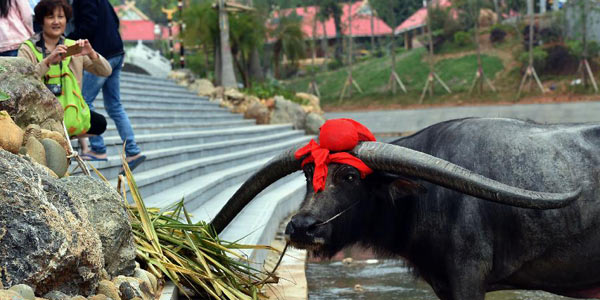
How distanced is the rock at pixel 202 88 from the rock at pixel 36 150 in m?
16.6

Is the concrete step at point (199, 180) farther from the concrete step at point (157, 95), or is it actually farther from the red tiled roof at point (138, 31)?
the red tiled roof at point (138, 31)

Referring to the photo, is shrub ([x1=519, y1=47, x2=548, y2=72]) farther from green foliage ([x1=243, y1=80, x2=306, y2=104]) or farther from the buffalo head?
the buffalo head

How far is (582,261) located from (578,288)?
259mm

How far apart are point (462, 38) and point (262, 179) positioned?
38.0m

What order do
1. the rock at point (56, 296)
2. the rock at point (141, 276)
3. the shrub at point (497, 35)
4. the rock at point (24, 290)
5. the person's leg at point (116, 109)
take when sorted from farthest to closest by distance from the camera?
1. the shrub at point (497, 35)
2. the person's leg at point (116, 109)
3. the rock at point (141, 276)
4. the rock at point (56, 296)
5. the rock at point (24, 290)

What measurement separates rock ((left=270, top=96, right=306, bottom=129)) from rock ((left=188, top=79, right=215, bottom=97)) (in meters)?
1.97

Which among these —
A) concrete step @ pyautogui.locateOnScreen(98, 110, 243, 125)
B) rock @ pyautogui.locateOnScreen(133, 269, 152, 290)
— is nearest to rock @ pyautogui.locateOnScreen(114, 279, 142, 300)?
rock @ pyautogui.locateOnScreen(133, 269, 152, 290)

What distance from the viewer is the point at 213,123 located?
15852 millimetres

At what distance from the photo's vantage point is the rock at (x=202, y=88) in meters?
20.4

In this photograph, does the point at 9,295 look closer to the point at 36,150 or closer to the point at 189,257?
the point at 36,150

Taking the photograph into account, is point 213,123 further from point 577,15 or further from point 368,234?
point 577,15

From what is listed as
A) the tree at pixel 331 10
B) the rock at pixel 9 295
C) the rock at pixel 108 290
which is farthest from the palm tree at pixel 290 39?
the rock at pixel 9 295

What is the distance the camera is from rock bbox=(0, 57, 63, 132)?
3.96 metres

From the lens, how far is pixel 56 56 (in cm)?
490
